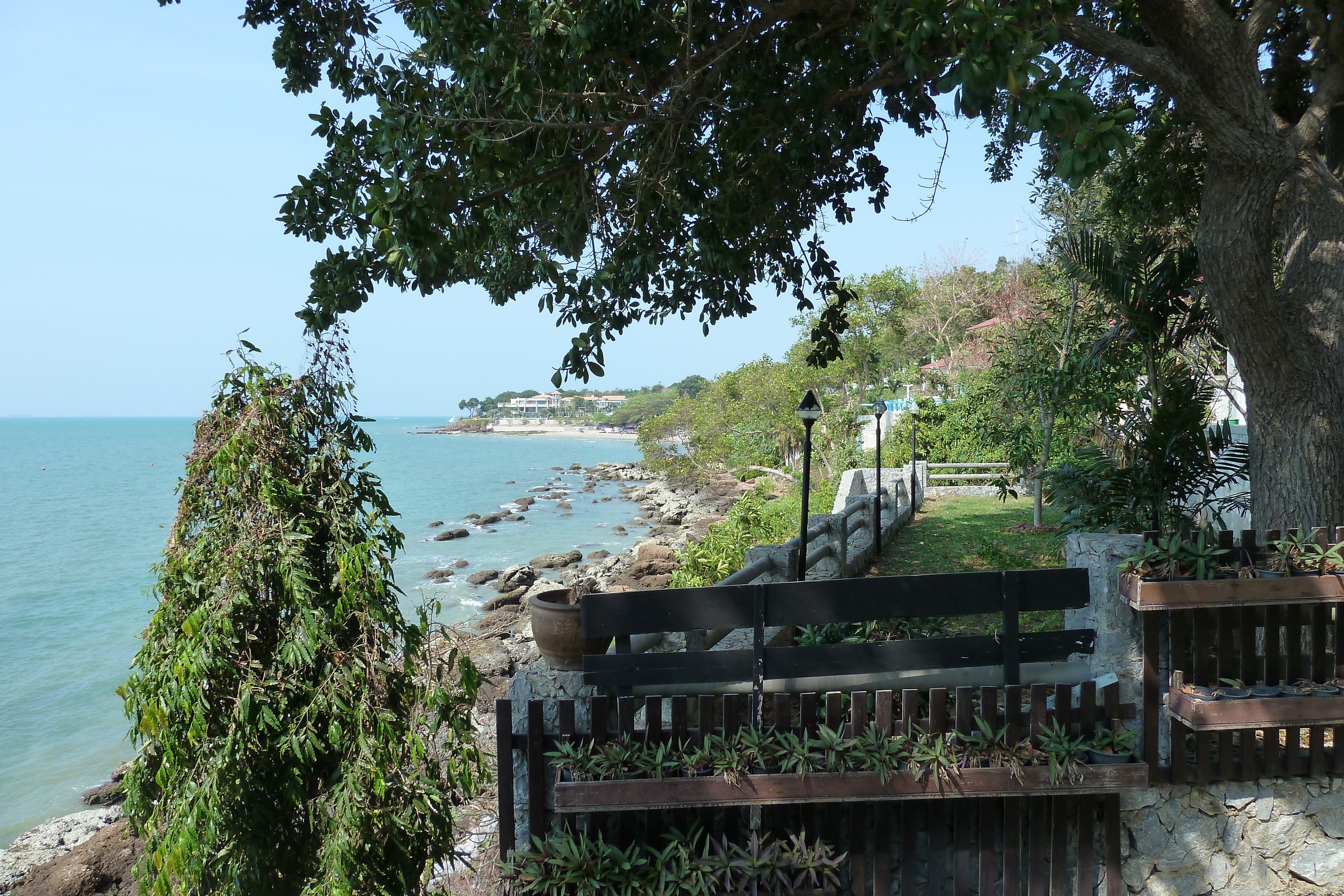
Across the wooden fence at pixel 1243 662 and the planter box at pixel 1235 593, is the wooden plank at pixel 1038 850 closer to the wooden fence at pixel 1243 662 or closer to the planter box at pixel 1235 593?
the wooden fence at pixel 1243 662

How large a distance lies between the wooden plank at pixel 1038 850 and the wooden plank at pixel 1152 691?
57 cm

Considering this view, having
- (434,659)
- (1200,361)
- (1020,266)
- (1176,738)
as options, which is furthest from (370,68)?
(1020,266)

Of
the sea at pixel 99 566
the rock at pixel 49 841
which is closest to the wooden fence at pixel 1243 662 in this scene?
the sea at pixel 99 566

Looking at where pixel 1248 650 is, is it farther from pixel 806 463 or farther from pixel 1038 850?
pixel 806 463

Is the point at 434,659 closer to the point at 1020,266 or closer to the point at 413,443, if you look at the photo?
the point at 1020,266

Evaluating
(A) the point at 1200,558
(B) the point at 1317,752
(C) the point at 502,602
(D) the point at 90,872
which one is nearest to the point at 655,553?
(C) the point at 502,602

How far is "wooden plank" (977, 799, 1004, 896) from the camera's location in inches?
147

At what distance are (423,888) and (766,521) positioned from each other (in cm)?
1065

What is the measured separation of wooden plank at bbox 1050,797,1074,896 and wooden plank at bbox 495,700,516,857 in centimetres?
258

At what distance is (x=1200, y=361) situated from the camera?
40.7 ft

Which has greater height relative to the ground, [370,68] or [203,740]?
[370,68]

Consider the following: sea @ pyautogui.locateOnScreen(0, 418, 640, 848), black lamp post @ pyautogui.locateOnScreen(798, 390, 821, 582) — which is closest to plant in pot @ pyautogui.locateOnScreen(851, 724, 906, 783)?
sea @ pyautogui.locateOnScreen(0, 418, 640, 848)

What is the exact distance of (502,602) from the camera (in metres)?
19.3

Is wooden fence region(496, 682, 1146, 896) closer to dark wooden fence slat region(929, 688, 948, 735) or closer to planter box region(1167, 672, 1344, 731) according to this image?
dark wooden fence slat region(929, 688, 948, 735)
